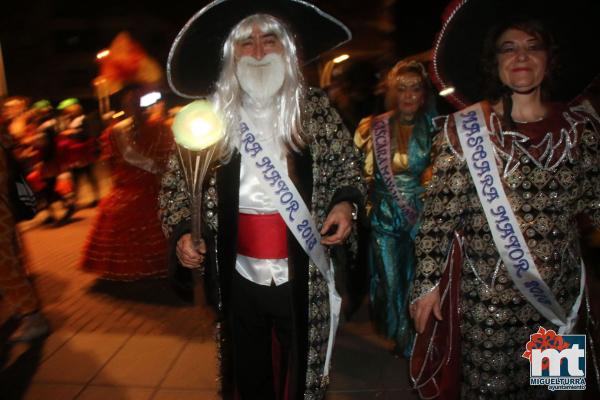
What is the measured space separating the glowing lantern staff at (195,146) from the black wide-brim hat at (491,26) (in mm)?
1053

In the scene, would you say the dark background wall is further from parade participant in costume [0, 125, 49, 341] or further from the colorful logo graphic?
A: the colorful logo graphic

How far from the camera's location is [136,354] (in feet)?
11.8

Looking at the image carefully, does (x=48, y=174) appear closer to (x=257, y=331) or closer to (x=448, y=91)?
(x=257, y=331)

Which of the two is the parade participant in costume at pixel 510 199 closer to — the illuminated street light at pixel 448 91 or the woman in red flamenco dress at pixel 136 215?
the illuminated street light at pixel 448 91

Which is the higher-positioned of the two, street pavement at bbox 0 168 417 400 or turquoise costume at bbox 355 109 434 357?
turquoise costume at bbox 355 109 434 357

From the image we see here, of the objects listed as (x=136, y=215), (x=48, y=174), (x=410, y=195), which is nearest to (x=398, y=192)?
(x=410, y=195)

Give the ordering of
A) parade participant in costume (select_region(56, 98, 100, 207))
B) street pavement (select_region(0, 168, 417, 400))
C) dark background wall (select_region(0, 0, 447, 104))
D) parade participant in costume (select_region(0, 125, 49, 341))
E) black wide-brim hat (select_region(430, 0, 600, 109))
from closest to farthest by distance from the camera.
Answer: black wide-brim hat (select_region(430, 0, 600, 109)), street pavement (select_region(0, 168, 417, 400)), parade participant in costume (select_region(0, 125, 49, 341)), parade participant in costume (select_region(56, 98, 100, 207)), dark background wall (select_region(0, 0, 447, 104))

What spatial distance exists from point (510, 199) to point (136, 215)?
13.0 feet

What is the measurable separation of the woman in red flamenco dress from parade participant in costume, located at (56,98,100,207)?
4348 mm

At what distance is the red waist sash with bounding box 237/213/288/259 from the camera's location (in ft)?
6.96

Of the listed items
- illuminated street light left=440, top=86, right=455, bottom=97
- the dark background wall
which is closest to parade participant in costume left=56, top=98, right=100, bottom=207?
the dark background wall

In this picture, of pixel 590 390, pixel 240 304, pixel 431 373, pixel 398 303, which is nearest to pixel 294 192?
pixel 240 304

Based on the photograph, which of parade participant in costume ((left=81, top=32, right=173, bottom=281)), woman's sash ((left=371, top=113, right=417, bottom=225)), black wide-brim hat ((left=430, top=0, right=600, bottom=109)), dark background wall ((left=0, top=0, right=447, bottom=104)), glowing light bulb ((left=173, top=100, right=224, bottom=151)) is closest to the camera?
glowing light bulb ((left=173, top=100, right=224, bottom=151))

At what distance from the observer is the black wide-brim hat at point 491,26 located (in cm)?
201
